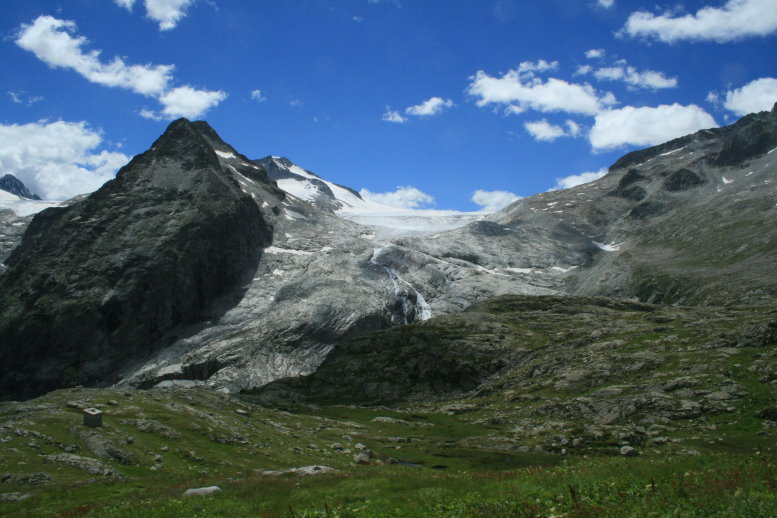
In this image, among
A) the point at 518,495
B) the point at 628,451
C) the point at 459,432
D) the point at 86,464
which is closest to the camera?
the point at 518,495

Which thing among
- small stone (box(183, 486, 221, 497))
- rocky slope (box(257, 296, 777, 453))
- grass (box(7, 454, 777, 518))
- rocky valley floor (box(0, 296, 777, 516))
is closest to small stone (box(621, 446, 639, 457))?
rocky valley floor (box(0, 296, 777, 516))

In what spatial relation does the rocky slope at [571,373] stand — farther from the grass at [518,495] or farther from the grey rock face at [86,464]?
the grey rock face at [86,464]

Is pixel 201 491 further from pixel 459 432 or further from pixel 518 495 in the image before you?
pixel 459 432

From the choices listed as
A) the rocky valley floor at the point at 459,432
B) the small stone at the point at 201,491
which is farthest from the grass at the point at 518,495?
the small stone at the point at 201,491

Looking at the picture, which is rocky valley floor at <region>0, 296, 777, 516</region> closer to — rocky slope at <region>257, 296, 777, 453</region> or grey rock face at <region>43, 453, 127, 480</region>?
grey rock face at <region>43, 453, 127, 480</region>

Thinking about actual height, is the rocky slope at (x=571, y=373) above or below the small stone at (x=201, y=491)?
below

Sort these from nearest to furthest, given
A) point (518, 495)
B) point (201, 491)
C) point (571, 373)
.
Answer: point (518, 495), point (201, 491), point (571, 373)

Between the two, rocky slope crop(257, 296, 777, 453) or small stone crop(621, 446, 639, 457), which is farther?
rocky slope crop(257, 296, 777, 453)

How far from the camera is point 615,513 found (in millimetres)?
14445

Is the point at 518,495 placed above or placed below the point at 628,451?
above

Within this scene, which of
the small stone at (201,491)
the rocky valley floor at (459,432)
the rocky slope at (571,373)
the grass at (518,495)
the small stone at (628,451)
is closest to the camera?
the grass at (518,495)

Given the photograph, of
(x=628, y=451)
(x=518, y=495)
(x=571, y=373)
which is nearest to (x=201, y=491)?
(x=518, y=495)

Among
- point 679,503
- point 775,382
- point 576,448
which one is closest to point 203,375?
point 576,448

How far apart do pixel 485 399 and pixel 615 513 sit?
88.9 meters
